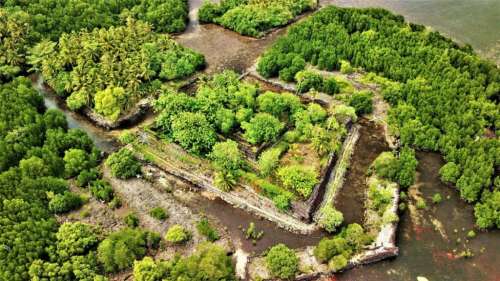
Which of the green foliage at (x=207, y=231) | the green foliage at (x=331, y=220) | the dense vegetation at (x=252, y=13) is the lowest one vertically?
the green foliage at (x=207, y=231)

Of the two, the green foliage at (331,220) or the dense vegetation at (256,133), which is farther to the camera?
the dense vegetation at (256,133)

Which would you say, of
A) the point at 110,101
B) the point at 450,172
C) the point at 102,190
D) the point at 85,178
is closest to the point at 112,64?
the point at 110,101

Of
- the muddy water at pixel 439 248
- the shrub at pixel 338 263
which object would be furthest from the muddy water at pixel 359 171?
the shrub at pixel 338 263

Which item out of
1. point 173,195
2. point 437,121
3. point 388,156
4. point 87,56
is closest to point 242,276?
point 173,195

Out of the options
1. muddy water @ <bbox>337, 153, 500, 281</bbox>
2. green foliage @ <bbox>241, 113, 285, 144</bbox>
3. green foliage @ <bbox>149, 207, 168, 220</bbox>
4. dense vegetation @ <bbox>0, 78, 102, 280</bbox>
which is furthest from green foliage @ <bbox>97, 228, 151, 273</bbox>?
muddy water @ <bbox>337, 153, 500, 281</bbox>

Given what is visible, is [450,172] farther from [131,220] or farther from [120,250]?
[120,250]

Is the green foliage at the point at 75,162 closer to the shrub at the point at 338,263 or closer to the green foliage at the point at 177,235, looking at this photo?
the green foliage at the point at 177,235

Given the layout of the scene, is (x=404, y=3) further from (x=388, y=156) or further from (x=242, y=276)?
(x=242, y=276)
